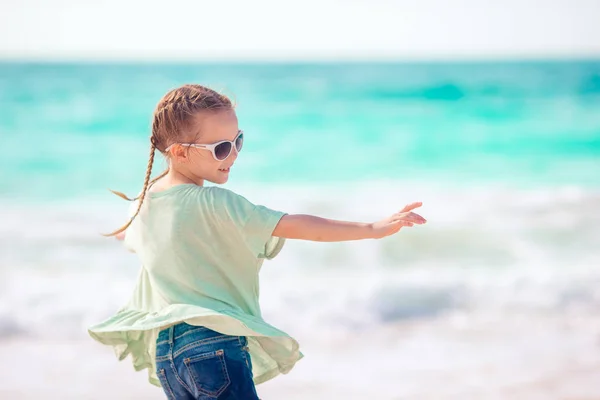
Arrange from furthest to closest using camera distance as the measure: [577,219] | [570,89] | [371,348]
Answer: [570,89] < [577,219] < [371,348]

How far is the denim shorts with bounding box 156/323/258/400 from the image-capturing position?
2070mm

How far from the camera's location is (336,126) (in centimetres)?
1468

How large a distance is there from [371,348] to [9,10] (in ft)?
83.1

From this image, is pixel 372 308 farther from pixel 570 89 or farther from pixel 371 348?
pixel 570 89

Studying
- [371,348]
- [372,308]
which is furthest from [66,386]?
[372,308]

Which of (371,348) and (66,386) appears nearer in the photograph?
(66,386)

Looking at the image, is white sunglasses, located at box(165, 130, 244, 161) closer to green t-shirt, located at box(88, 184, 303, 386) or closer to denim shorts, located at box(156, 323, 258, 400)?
green t-shirt, located at box(88, 184, 303, 386)

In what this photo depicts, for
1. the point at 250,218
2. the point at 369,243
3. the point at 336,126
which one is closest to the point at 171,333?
the point at 250,218

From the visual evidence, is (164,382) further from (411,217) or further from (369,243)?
(369,243)

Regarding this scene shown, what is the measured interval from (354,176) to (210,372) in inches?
343

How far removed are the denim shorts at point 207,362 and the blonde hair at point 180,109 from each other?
0.32 m

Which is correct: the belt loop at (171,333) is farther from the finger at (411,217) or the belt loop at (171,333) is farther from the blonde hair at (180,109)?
the finger at (411,217)

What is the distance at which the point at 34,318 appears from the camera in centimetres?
486

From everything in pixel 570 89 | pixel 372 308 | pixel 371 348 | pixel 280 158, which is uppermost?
pixel 570 89
